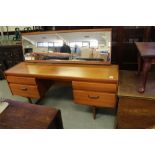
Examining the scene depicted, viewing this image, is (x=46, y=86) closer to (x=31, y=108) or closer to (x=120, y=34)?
(x=31, y=108)

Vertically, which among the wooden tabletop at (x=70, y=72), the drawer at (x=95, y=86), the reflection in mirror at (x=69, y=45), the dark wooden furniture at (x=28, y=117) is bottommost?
the dark wooden furniture at (x=28, y=117)

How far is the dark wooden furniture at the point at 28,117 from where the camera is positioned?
38.4 inches

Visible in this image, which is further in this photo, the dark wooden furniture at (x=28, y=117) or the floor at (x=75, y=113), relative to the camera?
the floor at (x=75, y=113)

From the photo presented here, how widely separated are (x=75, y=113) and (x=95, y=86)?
590 millimetres

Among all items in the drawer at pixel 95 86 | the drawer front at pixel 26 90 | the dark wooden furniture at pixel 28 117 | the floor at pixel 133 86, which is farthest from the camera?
the drawer front at pixel 26 90

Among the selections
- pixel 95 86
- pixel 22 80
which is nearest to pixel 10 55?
pixel 22 80

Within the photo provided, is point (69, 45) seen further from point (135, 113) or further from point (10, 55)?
point (10, 55)

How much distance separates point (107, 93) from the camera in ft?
5.05


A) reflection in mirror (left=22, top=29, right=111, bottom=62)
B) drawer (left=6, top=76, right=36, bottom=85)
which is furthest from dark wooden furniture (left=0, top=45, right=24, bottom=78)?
drawer (left=6, top=76, right=36, bottom=85)

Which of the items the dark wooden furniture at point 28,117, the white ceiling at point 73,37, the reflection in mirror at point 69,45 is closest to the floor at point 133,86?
the reflection in mirror at point 69,45

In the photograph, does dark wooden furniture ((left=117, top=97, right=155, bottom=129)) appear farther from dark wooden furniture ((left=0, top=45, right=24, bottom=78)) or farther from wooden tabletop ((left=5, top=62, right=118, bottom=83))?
dark wooden furniture ((left=0, top=45, right=24, bottom=78))

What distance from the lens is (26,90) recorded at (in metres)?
1.88

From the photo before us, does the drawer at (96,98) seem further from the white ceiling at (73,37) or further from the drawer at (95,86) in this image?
the white ceiling at (73,37)

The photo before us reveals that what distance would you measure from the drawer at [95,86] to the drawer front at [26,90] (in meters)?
0.53
